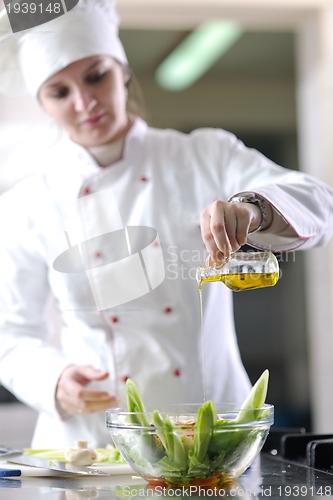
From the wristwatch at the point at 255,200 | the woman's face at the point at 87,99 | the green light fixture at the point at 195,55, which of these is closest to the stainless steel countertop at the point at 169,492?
the wristwatch at the point at 255,200

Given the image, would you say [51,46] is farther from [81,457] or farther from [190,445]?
[190,445]

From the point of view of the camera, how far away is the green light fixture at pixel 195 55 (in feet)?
14.6

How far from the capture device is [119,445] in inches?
38.6

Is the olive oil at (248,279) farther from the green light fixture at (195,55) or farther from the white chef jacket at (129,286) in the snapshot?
the green light fixture at (195,55)

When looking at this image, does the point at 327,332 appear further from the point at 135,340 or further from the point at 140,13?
the point at 135,340

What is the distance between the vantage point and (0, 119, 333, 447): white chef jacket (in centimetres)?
155

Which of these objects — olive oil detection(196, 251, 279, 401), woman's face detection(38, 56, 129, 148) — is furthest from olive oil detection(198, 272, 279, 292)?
woman's face detection(38, 56, 129, 148)

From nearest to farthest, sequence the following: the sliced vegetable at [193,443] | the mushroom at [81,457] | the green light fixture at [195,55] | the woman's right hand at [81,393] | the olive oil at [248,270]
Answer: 1. the sliced vegetable at [193,443]
2. the olive oil at [248,270]
3. the mushroom at [81,457]
4. the woman's right hand at [81,393]
5. the green light fixture at [195,55]

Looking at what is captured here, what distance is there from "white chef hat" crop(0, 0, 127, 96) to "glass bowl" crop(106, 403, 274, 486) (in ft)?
2.59

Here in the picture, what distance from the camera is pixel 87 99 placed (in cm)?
154

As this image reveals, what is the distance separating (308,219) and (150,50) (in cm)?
387

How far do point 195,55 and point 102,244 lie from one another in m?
3.63

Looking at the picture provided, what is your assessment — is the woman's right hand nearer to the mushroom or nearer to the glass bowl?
the mushroom

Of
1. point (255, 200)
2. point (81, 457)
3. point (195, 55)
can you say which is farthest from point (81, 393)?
point (195, 55)
